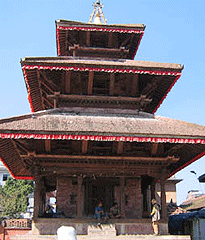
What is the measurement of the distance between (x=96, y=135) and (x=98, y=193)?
4.68m

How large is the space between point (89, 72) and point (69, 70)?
3.14 feet

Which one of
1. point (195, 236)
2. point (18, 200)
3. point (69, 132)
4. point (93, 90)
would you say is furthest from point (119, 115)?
point (18, 200)

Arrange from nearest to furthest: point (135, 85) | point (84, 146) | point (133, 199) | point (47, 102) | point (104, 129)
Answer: point (104, 129) < point (84, 146) < point (133, 199) < point (135, 85) < point (47, 102)

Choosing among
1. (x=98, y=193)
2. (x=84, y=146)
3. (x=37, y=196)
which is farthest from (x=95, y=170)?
(x=37, y=196)

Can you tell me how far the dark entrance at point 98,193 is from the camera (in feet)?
49.0

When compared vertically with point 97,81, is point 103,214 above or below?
below

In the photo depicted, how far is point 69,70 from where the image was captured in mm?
14352

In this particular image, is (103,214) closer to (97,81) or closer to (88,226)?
(88,226)

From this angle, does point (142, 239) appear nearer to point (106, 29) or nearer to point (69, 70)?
point (69, 70)

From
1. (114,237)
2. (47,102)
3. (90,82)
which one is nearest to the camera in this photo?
(114,237)

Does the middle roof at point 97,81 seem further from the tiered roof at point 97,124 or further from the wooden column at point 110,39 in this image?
the wooden column at point 110,39

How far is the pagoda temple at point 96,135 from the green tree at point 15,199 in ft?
99.0

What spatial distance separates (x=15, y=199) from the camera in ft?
149

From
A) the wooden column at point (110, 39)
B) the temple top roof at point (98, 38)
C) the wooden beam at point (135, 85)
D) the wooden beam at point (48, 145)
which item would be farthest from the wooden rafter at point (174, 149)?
the wooden column at point (110, 39)
